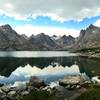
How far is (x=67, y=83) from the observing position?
4844 cm

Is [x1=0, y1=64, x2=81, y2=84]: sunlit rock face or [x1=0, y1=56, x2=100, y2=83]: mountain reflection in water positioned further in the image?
[x1=0, y1=56, x2=100, y2=83]: mountain reflection in water

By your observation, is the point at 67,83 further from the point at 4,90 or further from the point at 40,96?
the point at 40,96

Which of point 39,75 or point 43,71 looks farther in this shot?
point 43,71

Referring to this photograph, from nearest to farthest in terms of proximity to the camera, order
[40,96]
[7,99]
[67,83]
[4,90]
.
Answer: [40,96] < [7,99] < [4,90] < [67,83]

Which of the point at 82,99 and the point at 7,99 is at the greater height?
the point at 82,99

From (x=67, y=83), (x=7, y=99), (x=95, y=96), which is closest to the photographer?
(x=95, y=96)

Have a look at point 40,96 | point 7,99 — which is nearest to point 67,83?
point 7,99

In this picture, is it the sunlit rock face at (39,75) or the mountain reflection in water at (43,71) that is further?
the mountain reflection in water at (43,71)

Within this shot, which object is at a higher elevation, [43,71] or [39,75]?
[39,75]

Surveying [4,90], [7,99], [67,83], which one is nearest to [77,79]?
[67,83]

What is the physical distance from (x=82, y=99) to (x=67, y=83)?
2840 cm

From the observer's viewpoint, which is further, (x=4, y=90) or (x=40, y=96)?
(x=4, y=90)

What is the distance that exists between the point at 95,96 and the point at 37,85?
29.4m

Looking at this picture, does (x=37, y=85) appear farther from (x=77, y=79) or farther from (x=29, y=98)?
(x=29, y=98)
